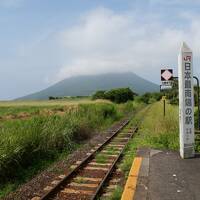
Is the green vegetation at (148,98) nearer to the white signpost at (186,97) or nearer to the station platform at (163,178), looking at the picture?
the white signpost at (186,97)

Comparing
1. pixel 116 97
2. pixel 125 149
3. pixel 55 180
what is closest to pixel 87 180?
pixel 55 180

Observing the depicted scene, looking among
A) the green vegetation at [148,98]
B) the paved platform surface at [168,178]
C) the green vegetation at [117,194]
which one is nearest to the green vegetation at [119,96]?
the green vegetation at [148,98]

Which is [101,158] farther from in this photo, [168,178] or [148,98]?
[148,98]

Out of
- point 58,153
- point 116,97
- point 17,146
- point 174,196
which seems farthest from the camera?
point 116,97

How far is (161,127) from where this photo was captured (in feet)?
50.0

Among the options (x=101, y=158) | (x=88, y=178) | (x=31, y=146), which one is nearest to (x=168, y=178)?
(x=88, y=178)

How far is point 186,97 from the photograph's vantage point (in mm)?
9734

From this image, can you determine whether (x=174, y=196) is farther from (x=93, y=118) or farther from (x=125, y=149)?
(x=93, y=118)

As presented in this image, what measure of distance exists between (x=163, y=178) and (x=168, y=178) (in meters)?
0.10

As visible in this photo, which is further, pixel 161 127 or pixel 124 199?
pixel 161 127

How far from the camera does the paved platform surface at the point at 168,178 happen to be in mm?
6859

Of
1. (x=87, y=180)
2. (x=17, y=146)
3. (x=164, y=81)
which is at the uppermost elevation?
(x=164, y=81)

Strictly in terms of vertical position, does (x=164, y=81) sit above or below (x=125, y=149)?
above

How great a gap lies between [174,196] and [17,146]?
470 centimetres
